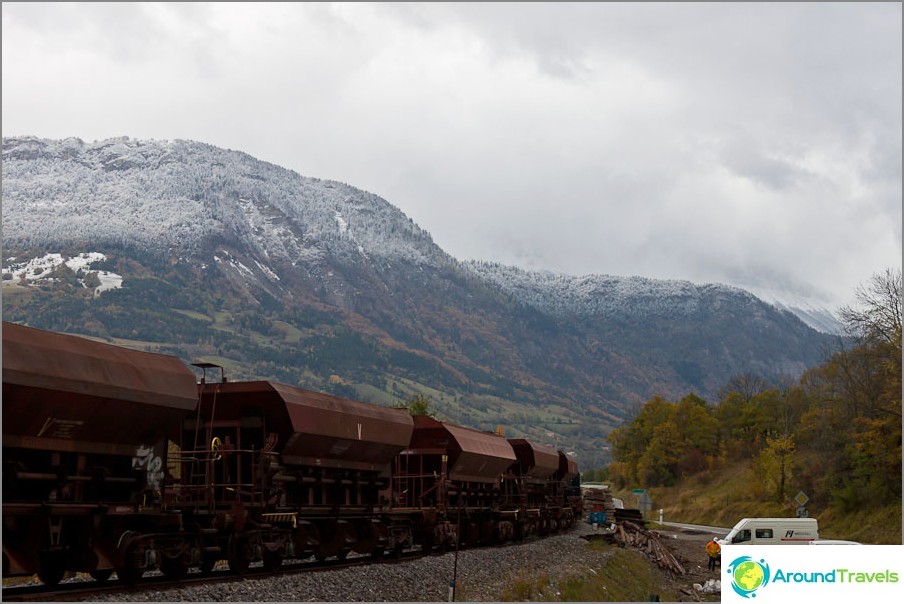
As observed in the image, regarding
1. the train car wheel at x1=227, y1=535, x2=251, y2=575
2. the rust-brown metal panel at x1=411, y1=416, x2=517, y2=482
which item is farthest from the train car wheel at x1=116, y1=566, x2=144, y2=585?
the rust-brown metal panel at x1=411, y1=416, x2=517, y2=482

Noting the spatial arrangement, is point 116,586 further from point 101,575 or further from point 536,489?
point 536,489

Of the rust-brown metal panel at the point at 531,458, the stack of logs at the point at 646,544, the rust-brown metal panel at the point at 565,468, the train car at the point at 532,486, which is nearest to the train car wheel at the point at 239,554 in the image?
the train car at the point at 532,486

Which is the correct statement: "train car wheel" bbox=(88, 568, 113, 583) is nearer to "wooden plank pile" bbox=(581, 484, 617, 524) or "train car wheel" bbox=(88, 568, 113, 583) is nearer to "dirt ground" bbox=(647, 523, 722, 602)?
"dirt ground" bbox=(647, 523, 722, 602)

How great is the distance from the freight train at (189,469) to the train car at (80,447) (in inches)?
1.2

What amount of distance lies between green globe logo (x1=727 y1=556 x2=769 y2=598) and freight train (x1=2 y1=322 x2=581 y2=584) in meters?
7.98

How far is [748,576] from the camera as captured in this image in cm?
1382

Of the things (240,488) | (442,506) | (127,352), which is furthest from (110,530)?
(442,506)

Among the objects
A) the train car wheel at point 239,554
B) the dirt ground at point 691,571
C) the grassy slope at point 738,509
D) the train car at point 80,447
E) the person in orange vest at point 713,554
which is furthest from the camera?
the grassy slope at point 738,509

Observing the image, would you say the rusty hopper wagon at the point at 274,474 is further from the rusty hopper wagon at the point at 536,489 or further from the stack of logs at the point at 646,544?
the stack of logs at the point at 646,544

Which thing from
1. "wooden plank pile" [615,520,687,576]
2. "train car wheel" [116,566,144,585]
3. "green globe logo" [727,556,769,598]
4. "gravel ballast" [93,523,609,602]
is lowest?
"wooden plank pile" [615,520,687,576]

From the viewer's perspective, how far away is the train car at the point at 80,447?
17156mm

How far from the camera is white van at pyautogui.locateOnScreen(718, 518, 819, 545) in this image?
4341 cm

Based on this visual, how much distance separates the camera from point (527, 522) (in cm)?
4897

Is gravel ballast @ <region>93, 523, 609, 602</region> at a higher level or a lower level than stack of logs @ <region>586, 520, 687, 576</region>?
higher
